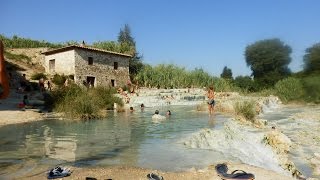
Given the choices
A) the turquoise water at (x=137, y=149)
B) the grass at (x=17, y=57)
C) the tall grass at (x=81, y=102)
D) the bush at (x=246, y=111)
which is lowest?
the turquoise water at (x=137, y=149)

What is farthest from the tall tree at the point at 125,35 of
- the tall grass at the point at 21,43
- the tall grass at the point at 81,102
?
the tall grass at the point at 81,102

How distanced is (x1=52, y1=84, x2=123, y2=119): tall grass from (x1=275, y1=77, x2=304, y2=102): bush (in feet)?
75.4

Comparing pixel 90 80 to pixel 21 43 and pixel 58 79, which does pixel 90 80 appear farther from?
pixel 21 43

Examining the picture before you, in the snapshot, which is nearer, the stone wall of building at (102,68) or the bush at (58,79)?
the bush at (58,79)

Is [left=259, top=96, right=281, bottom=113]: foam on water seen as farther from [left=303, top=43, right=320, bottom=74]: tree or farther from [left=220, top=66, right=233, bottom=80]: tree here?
[left=220, top=66, right=233, bottom=80]: tree

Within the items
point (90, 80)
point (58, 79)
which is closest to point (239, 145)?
point (58, 79)

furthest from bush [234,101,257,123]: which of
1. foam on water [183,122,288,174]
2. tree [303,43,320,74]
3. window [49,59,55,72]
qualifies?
tree [303,43,320,74]

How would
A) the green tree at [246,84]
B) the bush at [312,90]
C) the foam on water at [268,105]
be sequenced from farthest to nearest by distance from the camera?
the green tree at [246,84] → the bush at [312,90] → the foam on water at [268,105]

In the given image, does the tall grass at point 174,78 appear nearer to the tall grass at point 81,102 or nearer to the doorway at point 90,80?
the doorway at point 90,80

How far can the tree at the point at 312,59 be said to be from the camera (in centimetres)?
5740

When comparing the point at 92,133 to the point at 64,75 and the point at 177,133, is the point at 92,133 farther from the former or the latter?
the point at 64,75

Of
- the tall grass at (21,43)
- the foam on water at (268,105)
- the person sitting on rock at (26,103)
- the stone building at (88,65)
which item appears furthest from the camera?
the tall grass at (21,43)

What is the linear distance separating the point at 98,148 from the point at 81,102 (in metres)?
10.0

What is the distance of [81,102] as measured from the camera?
2120cm
